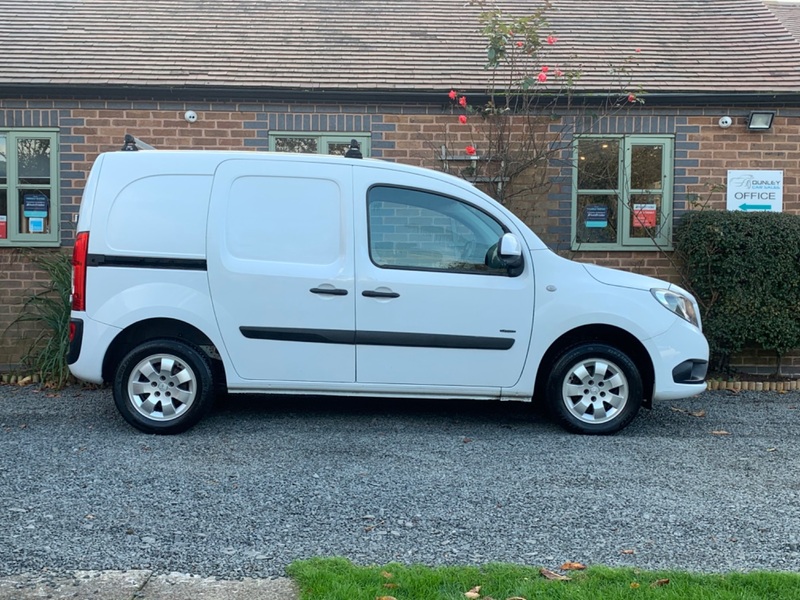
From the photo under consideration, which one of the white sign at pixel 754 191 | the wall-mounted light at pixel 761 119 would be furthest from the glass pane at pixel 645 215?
the wall-mounted light at pixel 761 119

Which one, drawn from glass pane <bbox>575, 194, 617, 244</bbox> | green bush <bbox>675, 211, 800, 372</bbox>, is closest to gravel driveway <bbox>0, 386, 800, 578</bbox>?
green bush <bbox>675, 211, 800, 372</bbox>

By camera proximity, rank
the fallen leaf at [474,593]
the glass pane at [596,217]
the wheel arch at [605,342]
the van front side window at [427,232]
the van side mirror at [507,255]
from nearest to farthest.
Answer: the fallen leaf at [474,593] < the van side mirror at [507,255] < the van front side window at [427,232] < the wheel arch at [605,342] < the glass pane at [596,217]

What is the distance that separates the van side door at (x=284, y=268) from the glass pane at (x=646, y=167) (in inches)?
172

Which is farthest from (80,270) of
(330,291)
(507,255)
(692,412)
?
(692,412)

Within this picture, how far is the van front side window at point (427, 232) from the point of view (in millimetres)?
6020

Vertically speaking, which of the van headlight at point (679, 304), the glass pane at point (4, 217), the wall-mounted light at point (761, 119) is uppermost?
the wall-mounted light at point (761, 119)

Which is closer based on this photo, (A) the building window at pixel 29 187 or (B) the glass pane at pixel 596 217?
(A) the building window at pixel 29 187

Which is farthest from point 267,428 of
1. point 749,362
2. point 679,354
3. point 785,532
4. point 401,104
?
point 749,362

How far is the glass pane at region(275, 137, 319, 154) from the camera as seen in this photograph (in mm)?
9094

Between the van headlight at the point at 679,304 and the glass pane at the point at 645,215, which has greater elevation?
the glass pane at the point at 645,215

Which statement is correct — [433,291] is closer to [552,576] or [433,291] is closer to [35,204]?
[552,576]

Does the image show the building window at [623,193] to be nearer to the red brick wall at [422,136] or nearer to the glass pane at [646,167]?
the glass pane at [646,167]

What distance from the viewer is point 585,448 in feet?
19.0

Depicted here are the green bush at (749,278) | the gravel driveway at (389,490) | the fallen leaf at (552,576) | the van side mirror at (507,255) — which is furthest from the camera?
the green bush at (749,278)
